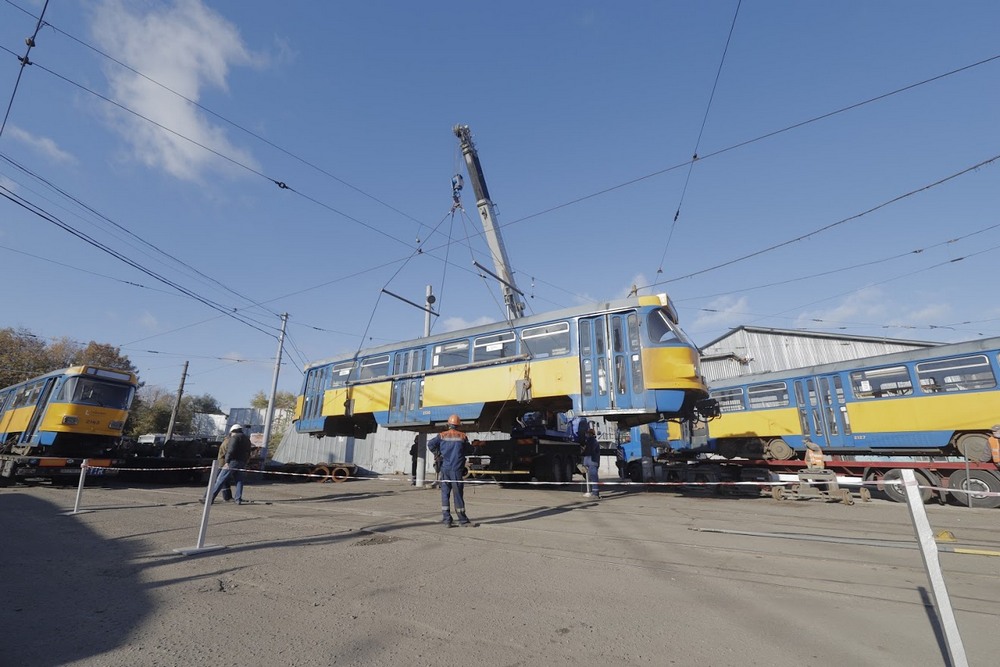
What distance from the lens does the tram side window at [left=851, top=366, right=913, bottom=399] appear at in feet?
35.3

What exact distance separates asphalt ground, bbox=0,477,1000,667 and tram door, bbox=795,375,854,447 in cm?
547

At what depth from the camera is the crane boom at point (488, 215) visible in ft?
49.8

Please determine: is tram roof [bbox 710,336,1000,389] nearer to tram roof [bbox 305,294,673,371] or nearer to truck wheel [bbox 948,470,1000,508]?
truck wheel [bbox 948,470,1000,508]

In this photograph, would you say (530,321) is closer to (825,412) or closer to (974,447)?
(825,412)

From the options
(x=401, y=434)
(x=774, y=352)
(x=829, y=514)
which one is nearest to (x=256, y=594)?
(x=829, y=514)

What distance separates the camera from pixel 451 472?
22.2 feet

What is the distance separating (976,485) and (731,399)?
228 inches

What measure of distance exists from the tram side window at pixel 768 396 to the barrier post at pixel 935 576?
12.4 m

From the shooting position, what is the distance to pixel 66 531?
225 inches

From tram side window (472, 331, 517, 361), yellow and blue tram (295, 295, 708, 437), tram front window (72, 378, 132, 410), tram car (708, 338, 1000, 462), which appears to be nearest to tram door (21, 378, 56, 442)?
tram front window (72, 378, 132, 410)

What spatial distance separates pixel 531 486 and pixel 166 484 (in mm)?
11655

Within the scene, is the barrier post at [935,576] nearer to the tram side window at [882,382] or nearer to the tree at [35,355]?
the tram side window at [882,382]

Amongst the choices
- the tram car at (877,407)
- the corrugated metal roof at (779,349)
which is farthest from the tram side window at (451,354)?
the corrugated metal roof at (779,349)

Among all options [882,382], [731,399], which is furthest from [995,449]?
[731,399]
